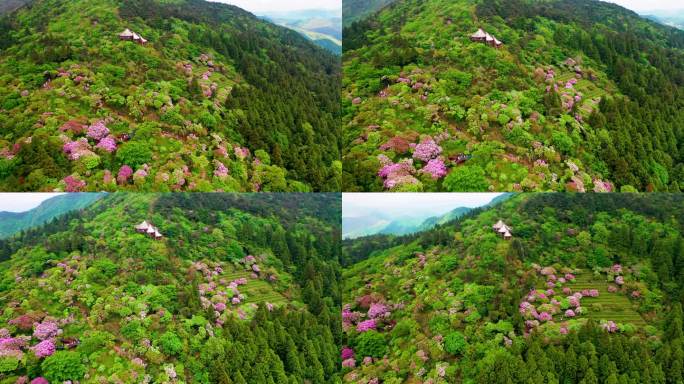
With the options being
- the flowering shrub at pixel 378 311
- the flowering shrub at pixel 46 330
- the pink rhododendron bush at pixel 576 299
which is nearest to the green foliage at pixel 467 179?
the pink rhododendron bush at pixel 576 299

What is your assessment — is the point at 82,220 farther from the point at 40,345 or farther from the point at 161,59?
the point at 161,59

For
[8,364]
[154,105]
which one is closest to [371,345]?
[8,364]

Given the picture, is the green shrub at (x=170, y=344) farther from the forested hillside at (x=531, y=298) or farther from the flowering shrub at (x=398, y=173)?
the flowering shrub at (x=398, y=173)

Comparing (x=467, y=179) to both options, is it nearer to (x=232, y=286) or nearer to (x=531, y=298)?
(x=531, y=298)

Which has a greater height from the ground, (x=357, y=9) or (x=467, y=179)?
(x=357, y=9)

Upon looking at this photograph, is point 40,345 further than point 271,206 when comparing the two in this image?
No

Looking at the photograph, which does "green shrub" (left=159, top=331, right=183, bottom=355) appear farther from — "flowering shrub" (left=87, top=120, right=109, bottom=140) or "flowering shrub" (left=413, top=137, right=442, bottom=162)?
"flowering shrub" (left=413, top=137, right=442, bottom=162)

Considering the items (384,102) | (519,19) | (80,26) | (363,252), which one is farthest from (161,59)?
(519,19)
